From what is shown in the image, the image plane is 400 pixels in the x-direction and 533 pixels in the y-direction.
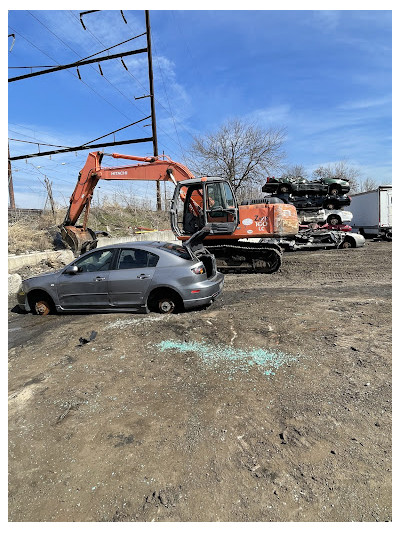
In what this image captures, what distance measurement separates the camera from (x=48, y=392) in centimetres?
330

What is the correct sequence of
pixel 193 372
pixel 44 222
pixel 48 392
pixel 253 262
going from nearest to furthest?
pixel 48 392
pixel 193 372
pixel 253 262
pixel 44 222

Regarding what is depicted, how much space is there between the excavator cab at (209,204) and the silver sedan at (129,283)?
3615 millimetres

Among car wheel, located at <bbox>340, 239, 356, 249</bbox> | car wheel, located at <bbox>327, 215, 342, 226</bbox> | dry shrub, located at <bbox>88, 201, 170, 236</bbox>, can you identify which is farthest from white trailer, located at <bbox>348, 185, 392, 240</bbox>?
dry shrub, located at <bbox>88, 201, 170, 236</bbox>

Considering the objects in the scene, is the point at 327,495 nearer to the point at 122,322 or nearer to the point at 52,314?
the point at 122,322

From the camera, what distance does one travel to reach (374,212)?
763 inches

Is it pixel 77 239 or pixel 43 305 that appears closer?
pixel 43 305

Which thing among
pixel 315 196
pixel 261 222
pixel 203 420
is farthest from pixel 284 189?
pixel 203 420

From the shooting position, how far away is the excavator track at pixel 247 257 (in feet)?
33.5

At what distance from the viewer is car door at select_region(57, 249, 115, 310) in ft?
19.0

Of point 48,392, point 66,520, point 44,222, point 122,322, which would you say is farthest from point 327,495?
point 44,222

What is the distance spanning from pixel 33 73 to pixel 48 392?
1963 centimetres

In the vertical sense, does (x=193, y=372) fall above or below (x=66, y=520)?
above

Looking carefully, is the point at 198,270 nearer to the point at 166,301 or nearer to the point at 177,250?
the point at 177,250

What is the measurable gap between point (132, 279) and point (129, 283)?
93 mm
